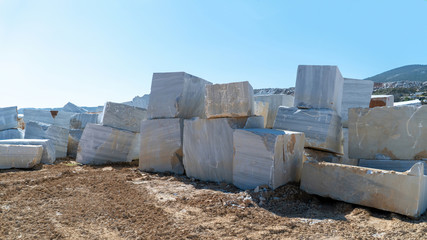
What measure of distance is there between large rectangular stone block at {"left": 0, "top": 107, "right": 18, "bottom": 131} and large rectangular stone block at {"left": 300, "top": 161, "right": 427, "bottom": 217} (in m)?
7.83

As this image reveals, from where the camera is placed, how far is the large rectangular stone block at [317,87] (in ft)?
13.9

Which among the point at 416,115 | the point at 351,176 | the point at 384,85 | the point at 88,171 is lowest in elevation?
the point at 88,171

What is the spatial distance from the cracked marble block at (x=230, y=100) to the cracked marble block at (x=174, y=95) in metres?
0.85

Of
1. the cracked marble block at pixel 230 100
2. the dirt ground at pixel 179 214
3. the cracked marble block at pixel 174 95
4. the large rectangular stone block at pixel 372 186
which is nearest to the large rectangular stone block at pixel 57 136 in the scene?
the dirt ground at pixel 179 214

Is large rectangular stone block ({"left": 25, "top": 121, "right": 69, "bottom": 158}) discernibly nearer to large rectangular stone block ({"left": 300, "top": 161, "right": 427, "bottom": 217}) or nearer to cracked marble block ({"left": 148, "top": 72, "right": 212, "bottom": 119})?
cracked marble block ({"left": 148, "top": 72, "right": 212, "bottom": 119})

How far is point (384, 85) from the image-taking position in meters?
23.9

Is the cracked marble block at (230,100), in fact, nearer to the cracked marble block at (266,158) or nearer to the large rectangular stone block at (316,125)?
the cracked marble block at (266,158)

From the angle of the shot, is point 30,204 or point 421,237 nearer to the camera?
point 421,237

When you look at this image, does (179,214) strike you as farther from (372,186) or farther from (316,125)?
(316,125)

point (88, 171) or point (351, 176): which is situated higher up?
point (351, 176)

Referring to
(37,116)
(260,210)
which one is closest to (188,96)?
(260,210)

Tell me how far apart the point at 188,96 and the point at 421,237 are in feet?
12.5

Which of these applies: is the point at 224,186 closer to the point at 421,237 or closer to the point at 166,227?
the point at 166,227

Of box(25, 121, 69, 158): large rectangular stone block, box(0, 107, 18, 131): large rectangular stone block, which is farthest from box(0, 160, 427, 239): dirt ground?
box(0, 107, 18, 131): large rectangular stone block
